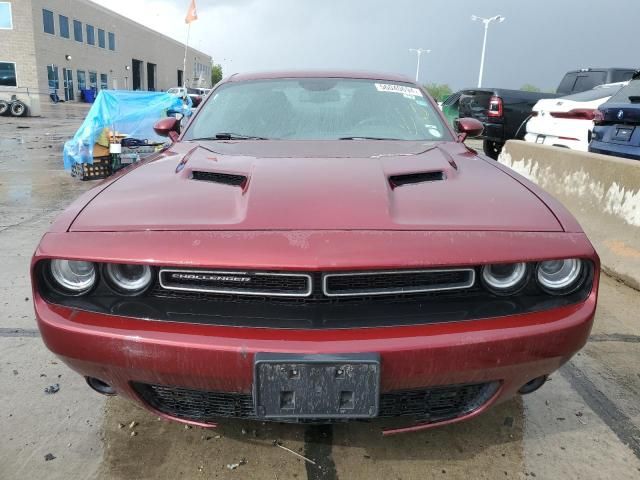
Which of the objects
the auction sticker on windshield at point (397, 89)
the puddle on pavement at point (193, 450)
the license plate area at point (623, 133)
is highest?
the auction sticker on windshield at point (397, 89)

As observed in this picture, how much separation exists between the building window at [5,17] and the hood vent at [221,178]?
40769mm

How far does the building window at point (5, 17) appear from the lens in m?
34.2

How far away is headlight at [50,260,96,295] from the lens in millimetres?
1702

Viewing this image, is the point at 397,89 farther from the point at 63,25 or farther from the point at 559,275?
the point at 63,25

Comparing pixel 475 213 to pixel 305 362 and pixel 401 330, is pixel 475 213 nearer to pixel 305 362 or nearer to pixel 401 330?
pixel 401 330

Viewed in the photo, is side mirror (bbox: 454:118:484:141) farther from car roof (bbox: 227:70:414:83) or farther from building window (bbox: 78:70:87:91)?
building window (bbox: 78:70:87:91)

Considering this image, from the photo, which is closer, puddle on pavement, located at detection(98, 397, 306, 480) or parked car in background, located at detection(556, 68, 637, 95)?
puddle on pavement, located at detection(98, 397, 306, 480)

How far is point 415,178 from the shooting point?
2.02 metres

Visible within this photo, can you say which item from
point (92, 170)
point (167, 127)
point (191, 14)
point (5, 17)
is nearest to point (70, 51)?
point (5, 17)

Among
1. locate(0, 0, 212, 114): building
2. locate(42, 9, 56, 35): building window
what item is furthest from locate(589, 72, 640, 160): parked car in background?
locate(42, 9, 56, 35): building window

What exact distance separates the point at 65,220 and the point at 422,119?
1972 millimetres

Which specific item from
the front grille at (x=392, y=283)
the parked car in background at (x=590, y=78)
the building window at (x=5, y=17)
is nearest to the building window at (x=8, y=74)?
the building window at (x=5, y=17)

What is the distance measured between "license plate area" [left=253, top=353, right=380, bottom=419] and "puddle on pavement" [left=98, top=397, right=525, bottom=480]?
485mm

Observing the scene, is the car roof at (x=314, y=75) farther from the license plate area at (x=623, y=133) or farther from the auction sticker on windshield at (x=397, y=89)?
the license plate area at (x=623, y=133)
